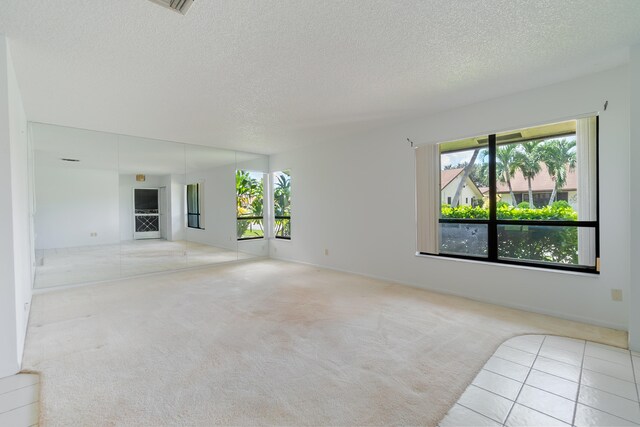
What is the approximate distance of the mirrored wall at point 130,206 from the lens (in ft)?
14.5

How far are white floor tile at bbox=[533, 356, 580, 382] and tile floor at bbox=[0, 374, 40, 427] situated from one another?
3.46 meters

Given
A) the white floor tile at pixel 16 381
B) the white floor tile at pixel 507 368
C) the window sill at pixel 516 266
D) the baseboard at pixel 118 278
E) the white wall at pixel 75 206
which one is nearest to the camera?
the white floor tile at pixel 16 381

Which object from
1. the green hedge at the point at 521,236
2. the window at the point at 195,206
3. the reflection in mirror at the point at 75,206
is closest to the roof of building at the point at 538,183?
the green hedge at the point at 521,236

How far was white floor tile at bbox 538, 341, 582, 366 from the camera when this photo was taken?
2219 millimetres

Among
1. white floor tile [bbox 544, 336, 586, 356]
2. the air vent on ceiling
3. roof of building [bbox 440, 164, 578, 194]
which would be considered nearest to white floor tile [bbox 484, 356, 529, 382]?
white floor tile [bbox 544, 336, 586, 356]

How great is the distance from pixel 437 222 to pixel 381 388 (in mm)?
2759

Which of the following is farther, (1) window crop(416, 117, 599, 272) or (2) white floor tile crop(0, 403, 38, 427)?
(1) window crop(416, 117, 599, 272)

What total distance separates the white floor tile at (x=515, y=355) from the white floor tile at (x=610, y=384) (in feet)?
1.05

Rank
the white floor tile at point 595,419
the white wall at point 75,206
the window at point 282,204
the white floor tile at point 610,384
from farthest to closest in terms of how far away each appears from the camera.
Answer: the window at point 282,204
the white wall at point 75,206
the white floor tile at point 610,384
the white floor tile at point 595,419

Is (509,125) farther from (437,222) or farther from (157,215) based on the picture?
(157,215)

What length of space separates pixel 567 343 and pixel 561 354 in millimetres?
276

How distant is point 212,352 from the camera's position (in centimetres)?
238

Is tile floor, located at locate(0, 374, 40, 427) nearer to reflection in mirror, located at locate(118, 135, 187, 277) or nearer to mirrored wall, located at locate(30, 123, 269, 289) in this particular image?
mirrored wall, located at locate(30, 123, 269, 289)

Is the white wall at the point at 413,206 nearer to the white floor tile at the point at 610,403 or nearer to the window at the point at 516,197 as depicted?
the window at the point at 516,197
